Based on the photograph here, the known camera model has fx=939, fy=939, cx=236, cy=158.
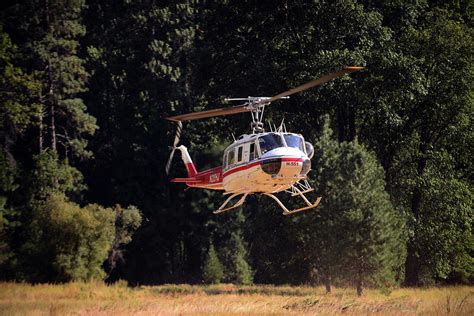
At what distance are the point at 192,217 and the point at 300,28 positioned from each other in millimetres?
19749

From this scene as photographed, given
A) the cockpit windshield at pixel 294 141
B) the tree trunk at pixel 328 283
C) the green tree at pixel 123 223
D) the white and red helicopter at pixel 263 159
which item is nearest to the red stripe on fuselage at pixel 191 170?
the white and red helicopter at pixel 263 159

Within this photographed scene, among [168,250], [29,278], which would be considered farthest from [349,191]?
[168,250]

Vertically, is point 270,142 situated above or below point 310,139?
below

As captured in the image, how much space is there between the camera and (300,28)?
4409 centimetres

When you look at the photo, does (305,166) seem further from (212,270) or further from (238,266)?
(238,266)

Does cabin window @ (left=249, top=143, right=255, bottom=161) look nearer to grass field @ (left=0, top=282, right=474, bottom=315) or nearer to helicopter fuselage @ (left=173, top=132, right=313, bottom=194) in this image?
helicopter fuselage @ (left=173, top=132, right=313, bottom=194)

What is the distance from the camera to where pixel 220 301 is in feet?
117

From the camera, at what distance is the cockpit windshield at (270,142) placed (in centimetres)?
2634

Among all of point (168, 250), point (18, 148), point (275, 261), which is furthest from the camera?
point (168, 250)

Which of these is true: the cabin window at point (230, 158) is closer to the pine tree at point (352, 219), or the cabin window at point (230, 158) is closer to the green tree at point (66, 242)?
the pine tree at point (352, 219)

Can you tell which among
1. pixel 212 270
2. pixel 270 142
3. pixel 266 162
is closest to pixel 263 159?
pixel 266 162

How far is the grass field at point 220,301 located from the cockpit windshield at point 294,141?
5.85m

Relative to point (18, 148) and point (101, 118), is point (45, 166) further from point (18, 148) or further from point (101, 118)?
point (101, 118)

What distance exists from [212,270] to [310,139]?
48.8 ft
